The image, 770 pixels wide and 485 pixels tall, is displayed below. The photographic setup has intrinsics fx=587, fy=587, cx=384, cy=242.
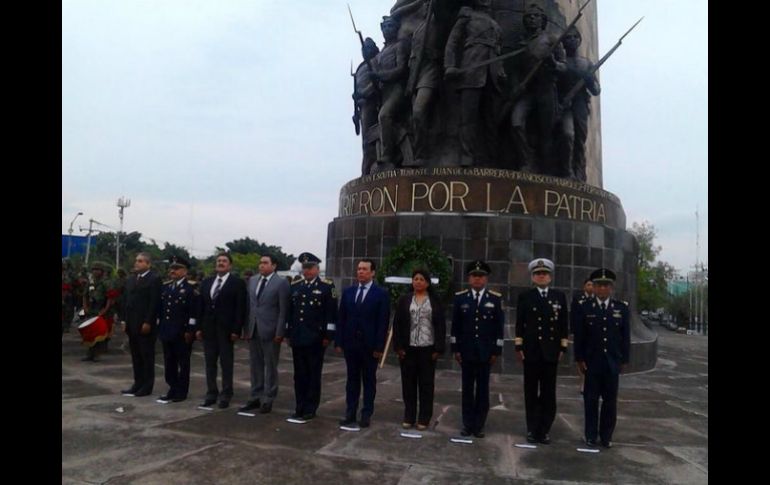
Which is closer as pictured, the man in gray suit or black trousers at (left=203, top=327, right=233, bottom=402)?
the man in gray suit

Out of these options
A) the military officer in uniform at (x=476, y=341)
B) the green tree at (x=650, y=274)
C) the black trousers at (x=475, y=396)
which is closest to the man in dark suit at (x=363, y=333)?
the military officer in uniform at (x=476, y=341)

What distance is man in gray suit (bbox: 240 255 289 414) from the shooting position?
659cm

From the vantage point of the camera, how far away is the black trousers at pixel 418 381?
5895mm

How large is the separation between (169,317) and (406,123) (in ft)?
Result: 24.0

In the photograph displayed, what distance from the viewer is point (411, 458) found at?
16.1 feet

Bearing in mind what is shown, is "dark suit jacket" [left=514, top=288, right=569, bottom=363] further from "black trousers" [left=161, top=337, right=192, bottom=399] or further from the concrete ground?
"black trousers" [left=161, top=337, right=192, bottom=399]

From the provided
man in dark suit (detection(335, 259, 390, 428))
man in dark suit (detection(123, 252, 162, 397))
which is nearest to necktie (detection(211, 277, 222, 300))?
man in dark suit (detection(123, 252, 162, 397))

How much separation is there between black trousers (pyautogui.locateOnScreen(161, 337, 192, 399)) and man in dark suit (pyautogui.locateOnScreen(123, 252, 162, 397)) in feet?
1.05

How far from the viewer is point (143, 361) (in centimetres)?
749

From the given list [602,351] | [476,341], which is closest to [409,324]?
[476,341]

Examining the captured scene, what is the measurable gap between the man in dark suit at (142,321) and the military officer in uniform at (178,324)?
0.20 m

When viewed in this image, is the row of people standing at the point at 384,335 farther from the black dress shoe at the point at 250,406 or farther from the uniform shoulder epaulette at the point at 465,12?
the uniform shoulder epaulette at the point at 465,12
